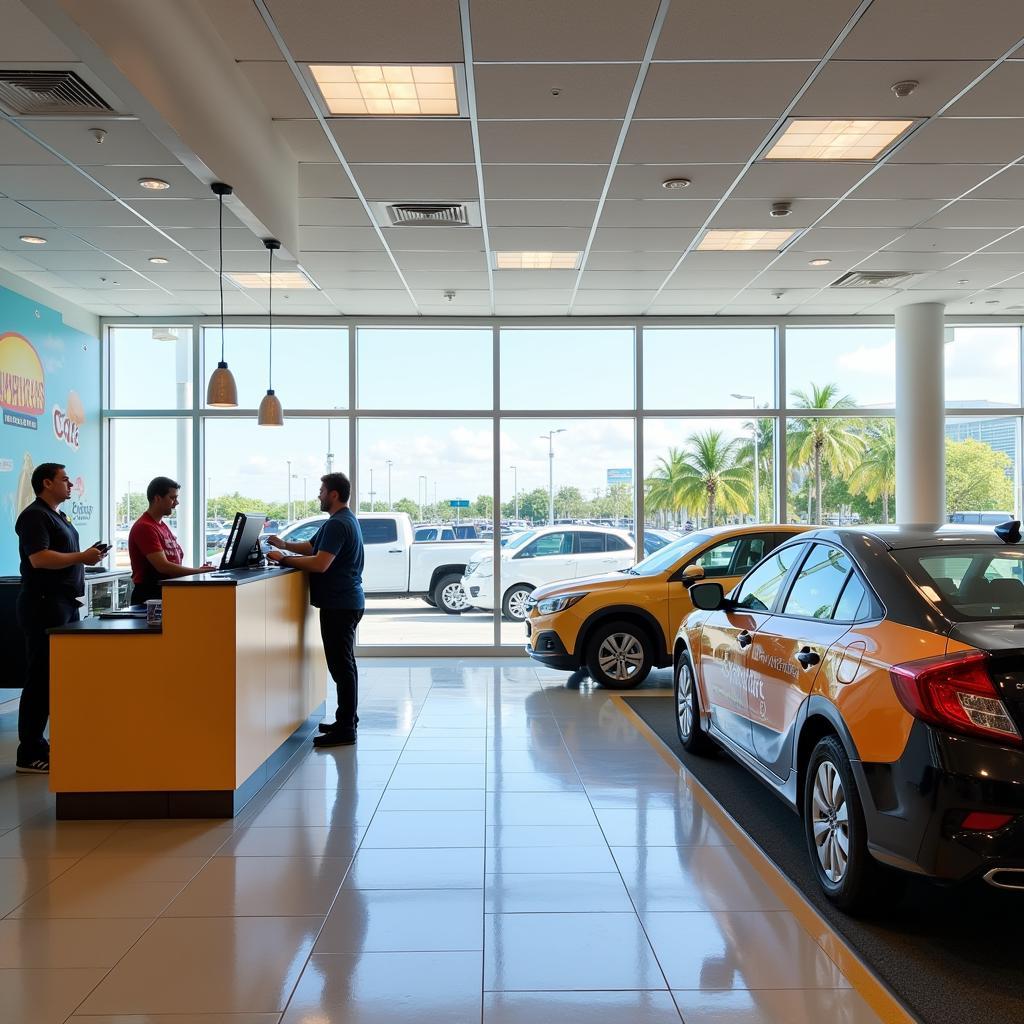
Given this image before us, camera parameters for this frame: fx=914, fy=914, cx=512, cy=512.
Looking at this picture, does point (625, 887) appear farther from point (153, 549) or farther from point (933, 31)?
point (933, 31)

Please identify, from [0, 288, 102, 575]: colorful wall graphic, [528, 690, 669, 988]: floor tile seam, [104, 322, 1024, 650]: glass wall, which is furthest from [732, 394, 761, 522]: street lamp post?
[0, 288, 102, 575]: colorful wall graphic

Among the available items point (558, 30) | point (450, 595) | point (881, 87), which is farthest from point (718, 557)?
point (558, 30)

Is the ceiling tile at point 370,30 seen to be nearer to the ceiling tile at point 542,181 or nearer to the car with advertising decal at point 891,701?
the ceiling tile at point 542,181

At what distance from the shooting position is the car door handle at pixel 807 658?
10.8 ft

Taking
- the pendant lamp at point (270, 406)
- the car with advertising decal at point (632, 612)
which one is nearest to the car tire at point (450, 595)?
the car with advertising decal at point (632, 612)

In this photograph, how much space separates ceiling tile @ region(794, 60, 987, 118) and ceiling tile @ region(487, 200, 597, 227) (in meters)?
1.89

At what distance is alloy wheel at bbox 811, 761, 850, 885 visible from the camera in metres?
3.07

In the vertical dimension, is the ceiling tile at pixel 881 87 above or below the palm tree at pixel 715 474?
above

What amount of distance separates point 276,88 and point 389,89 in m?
0.58

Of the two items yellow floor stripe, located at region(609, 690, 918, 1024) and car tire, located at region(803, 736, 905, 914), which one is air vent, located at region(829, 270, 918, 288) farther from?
car tire, located at region(803, 736, 905, 914)

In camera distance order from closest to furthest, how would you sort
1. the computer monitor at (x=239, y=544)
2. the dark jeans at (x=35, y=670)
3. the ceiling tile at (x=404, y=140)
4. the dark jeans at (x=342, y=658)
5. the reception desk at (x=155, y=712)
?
the reception desk at (x=155, y=712) → the ceiling tile at (x=404, y=140) → the dark jeans at (x=35, y=670) → the computer monitor at (x=239, y=544) → the dark jeans at (x=342, y=658)

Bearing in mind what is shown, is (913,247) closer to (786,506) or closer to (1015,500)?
(786,506)

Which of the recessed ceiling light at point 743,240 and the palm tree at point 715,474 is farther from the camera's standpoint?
the palm tree at point 715,474

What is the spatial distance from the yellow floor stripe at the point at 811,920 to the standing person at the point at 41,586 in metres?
3.63
